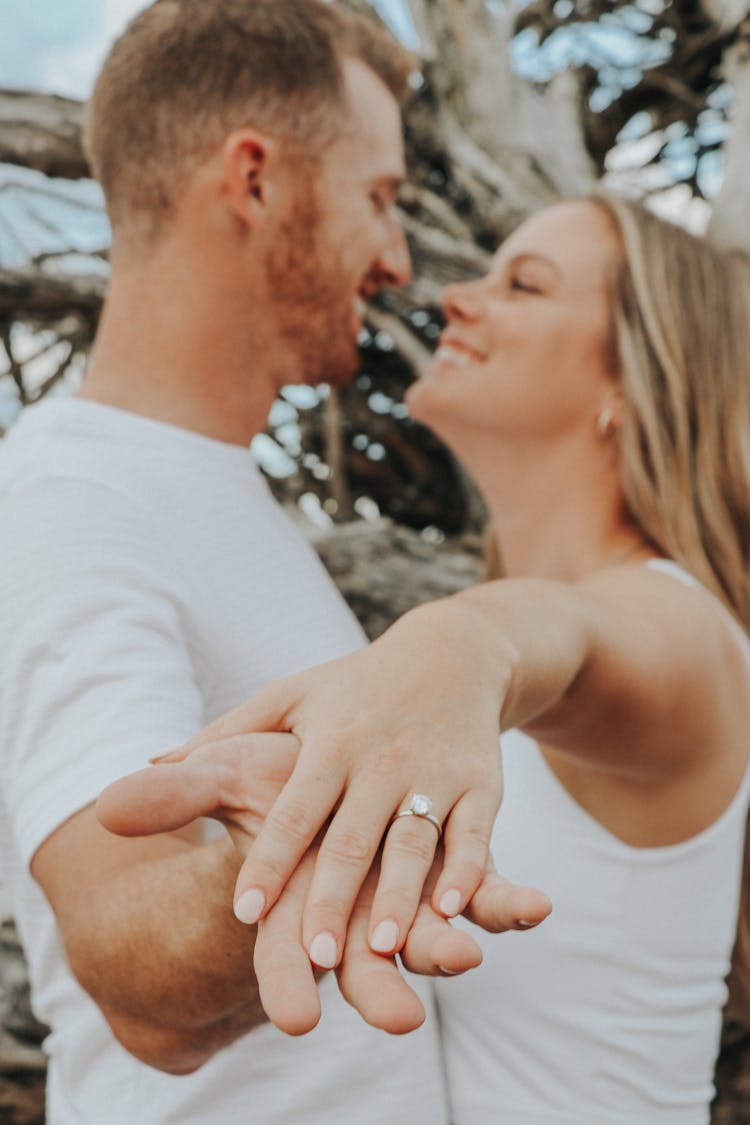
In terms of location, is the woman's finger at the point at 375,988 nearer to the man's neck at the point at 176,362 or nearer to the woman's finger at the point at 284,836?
the woman's finger at the point at 284,836

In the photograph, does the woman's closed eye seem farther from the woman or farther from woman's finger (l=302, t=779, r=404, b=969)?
woman's finger (l=302, t=779, r=404, b=969)

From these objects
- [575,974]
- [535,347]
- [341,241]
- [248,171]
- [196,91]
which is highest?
[196,91]

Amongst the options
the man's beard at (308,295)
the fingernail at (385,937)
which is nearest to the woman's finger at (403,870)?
the fingernail at (385,937)

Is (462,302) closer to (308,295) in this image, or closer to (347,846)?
(308,295)

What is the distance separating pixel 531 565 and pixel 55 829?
129 centimetres

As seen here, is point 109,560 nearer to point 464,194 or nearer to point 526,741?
point 526,741

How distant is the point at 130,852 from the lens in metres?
0.91

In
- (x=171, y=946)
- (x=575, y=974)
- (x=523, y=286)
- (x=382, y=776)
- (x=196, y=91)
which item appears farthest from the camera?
(x=523, y=286)

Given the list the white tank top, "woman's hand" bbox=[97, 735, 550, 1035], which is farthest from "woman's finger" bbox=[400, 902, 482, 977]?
the white tank top

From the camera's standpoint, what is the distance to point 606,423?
1.96m

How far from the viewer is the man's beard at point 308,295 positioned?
1.81 m

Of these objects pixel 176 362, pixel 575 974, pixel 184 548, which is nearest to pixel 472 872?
pixel 184 548

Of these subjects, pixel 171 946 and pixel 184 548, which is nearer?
pixel 171 946

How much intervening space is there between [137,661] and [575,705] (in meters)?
0.46
